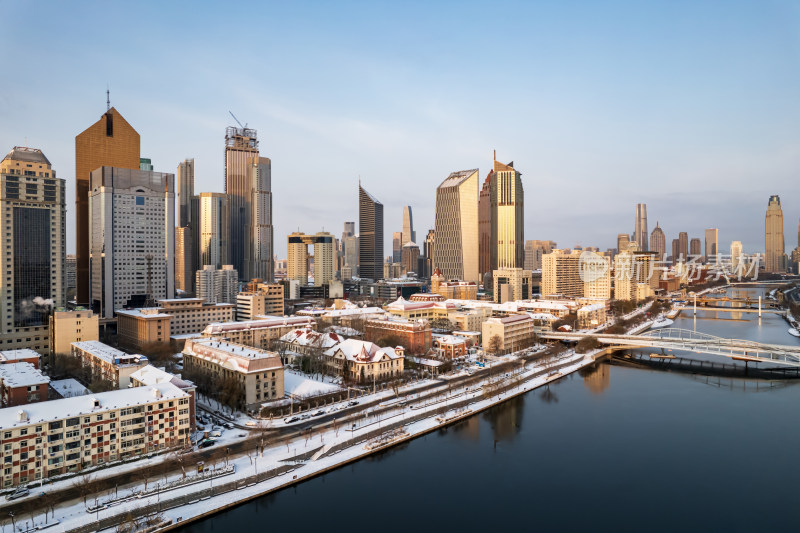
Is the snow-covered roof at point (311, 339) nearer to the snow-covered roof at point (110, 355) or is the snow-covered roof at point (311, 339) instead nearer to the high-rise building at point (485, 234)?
the snow-covered roof at point (110, 355)

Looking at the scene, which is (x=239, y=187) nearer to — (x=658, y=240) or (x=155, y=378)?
(x=155, y=378)

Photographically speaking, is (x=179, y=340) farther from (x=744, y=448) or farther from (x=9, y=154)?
(x=744, y=448)

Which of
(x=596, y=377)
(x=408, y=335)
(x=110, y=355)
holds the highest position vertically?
(x=110, y=355)

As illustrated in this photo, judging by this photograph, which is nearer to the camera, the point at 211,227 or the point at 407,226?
the point at 211,227

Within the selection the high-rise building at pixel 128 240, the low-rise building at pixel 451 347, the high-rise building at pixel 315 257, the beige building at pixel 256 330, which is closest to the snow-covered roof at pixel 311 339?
the beige building at pixel 256 330

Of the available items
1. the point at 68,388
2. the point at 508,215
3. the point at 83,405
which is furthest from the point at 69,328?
the point at 508,215

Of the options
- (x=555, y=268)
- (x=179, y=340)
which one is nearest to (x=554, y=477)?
(x=179, y=340)
